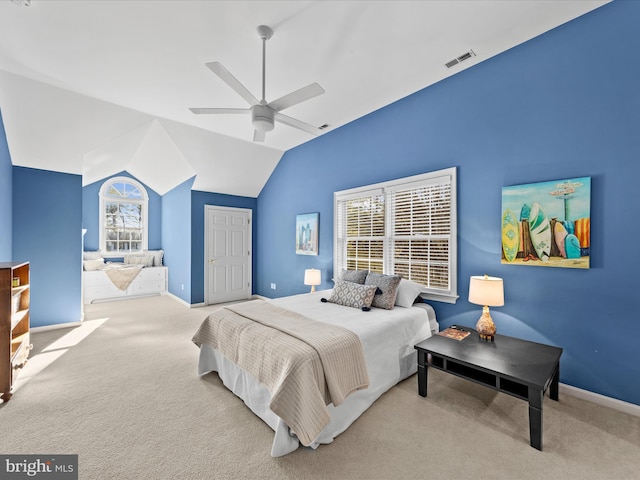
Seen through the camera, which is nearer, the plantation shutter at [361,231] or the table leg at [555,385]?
the table leg at [555,385]

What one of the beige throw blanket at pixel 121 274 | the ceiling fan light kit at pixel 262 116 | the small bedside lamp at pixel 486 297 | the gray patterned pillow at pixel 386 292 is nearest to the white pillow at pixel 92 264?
the beige throw blanket at pixel 121 274

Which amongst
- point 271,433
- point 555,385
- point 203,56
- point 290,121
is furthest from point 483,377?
point 203,56

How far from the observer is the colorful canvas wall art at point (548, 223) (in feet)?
7.62

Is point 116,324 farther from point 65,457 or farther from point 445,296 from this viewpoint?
point 445,296

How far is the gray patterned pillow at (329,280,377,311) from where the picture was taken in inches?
120

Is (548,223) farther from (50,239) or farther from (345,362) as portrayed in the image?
(50,239)

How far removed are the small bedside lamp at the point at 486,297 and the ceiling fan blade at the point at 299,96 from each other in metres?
2.16

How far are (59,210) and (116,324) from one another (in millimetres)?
2002

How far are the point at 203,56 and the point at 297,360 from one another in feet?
9.60

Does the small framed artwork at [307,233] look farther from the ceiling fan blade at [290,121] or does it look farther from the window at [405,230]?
the ceiling fan blade at [290,121]

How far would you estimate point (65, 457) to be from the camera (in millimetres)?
1764

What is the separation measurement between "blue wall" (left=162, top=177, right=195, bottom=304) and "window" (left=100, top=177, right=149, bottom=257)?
677 mm

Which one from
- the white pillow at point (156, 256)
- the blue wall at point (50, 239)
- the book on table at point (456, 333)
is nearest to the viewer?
the book on table at point (456, 333)

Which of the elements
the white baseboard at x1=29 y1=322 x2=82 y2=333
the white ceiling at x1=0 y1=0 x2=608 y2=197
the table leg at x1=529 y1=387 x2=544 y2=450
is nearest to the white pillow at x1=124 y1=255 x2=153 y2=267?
the white baseboard at x1=29 y1=322 x2=82 y2=333
